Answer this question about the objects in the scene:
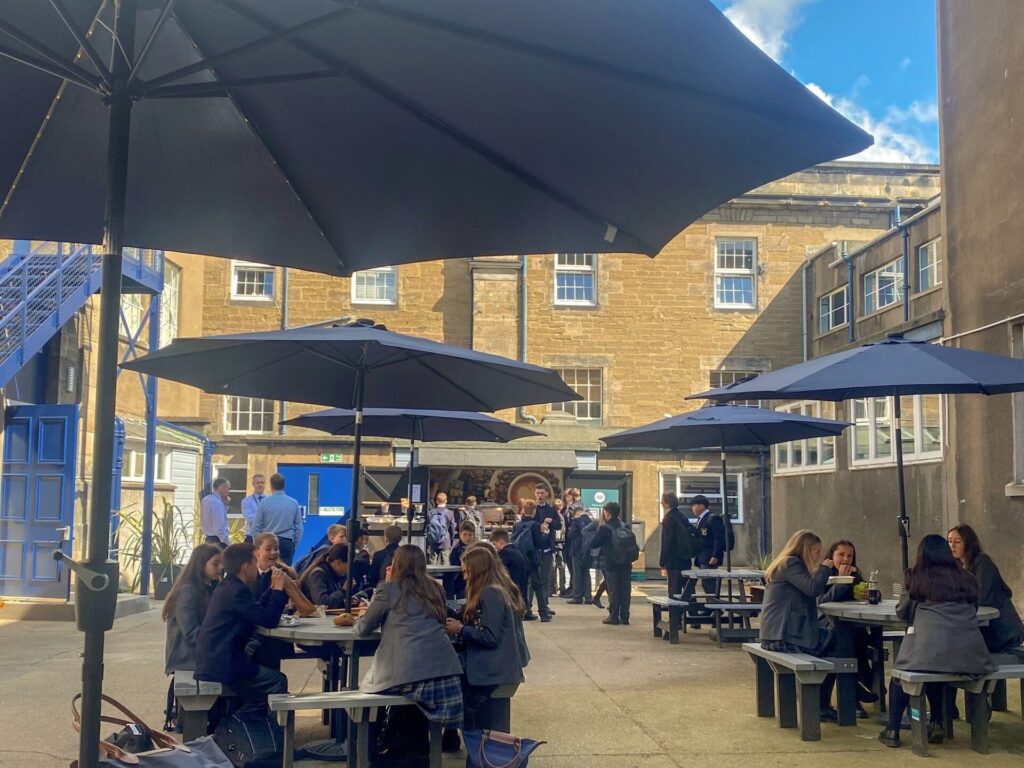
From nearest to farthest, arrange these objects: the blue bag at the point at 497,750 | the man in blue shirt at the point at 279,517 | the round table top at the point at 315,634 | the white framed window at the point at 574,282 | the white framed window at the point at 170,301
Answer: the blue bag at the point at 497,750, the round table top at the point at 315,634, the man in blue shirt at the point at 279,517, the white framed window at the point at 170,301, the white framed window at the point at 574,282

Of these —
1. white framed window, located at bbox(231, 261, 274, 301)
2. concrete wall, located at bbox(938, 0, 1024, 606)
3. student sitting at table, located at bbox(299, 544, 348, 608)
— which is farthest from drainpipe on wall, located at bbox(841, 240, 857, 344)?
student sitting at table, located at bbox(299, 544, 348, 608)

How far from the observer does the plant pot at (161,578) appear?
1603 cm

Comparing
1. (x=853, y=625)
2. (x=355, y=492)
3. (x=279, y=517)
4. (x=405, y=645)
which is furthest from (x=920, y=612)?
(x=279, y=517)

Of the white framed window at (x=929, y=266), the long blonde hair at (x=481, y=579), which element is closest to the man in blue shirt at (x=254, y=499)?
the long blonde hair at (x=481, y=579)

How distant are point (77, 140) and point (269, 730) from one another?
12.4 ft

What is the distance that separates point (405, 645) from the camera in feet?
19.5

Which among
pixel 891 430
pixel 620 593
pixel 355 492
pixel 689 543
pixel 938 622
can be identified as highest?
pixel 891 430

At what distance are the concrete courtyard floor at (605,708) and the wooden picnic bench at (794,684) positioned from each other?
4.7 inches

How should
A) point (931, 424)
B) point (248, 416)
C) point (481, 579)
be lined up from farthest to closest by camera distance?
point (248, 416), point (931, 424), point (481, 579)

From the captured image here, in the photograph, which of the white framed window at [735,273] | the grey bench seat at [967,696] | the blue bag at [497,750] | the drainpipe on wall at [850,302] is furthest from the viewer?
the white framed window at [735,273]

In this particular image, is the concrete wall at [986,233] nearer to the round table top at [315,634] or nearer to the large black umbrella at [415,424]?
the large black umbrella at [415,424]

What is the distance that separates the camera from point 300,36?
147 inches

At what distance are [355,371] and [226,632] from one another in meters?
2.70

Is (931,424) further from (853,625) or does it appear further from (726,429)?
(853,625)
